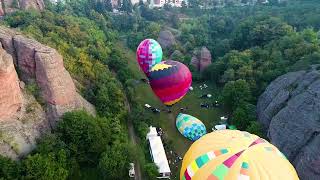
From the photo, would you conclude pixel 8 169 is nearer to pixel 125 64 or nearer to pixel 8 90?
pixel 8 90

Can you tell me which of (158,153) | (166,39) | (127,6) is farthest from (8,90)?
(127,6)

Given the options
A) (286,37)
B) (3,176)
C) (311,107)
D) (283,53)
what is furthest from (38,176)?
(286,37)

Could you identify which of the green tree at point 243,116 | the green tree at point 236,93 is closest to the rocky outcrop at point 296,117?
the green tree at point 243,116

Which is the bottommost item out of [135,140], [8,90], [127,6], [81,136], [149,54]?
[135,140]

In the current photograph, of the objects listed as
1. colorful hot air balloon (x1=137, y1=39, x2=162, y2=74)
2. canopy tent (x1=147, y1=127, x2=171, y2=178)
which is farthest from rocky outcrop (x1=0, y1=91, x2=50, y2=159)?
colorful hot air balloon (x1=137, y1=39, x2=162, y2=74)

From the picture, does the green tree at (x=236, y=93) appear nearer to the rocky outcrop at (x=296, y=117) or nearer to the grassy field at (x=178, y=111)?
the rocky outcrop at (x=296, y=117)

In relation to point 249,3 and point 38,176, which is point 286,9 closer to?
point 249,3
